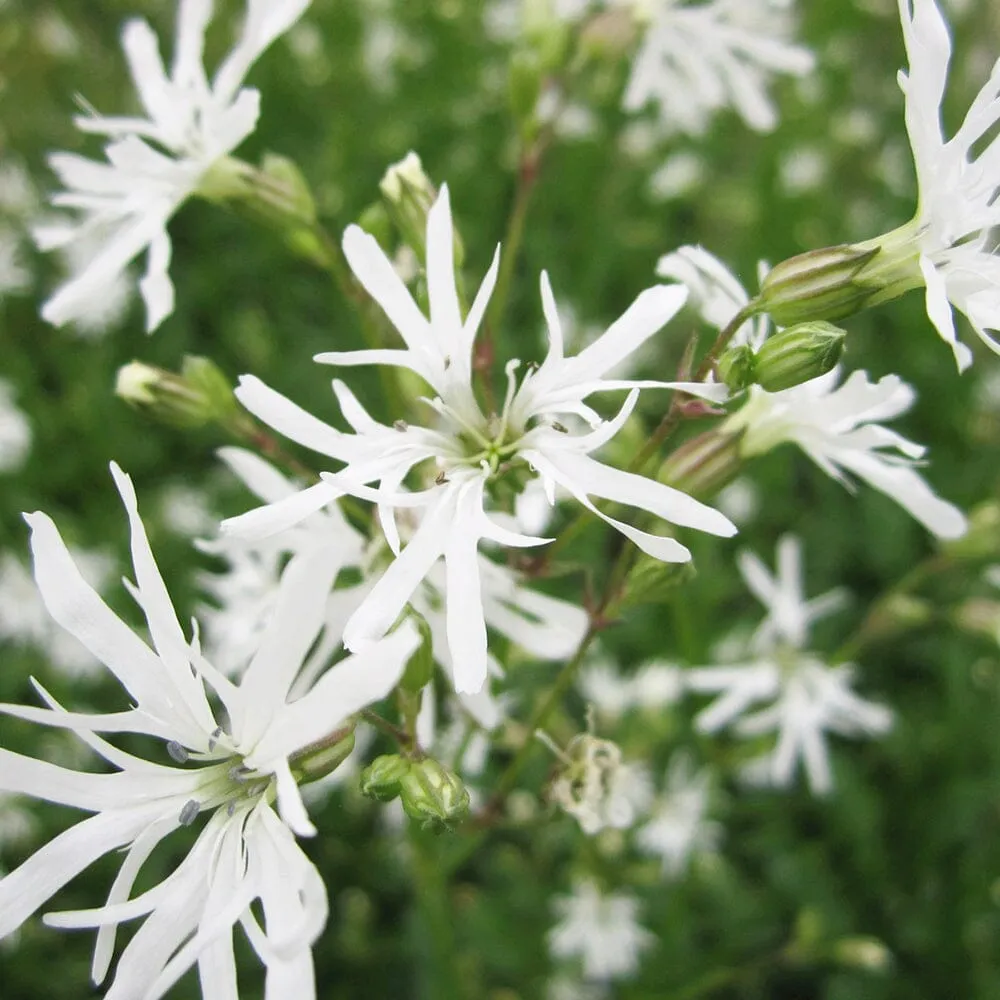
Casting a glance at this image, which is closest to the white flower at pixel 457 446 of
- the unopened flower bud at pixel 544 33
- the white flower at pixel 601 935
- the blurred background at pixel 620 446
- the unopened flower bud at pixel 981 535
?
the blurred background at pixel 620 446

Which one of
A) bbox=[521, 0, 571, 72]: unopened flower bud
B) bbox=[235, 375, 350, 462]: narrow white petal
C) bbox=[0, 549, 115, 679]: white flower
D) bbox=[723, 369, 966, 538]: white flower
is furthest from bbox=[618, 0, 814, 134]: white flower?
bbox=[0, 549, 115, 679]: white flower

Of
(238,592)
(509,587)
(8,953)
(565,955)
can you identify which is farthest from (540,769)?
(8,953)

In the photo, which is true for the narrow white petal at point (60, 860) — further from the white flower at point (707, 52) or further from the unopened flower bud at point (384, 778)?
the white flower at point (707, 52)

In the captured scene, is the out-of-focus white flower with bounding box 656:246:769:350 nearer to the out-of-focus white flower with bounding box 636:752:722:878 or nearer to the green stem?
the green stem

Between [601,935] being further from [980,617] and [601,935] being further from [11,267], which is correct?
[11,267]

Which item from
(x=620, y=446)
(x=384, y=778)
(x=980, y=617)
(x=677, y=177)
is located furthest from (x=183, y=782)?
(x=677, y=177)

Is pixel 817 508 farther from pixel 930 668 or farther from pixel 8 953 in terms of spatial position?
pixel 8 953
